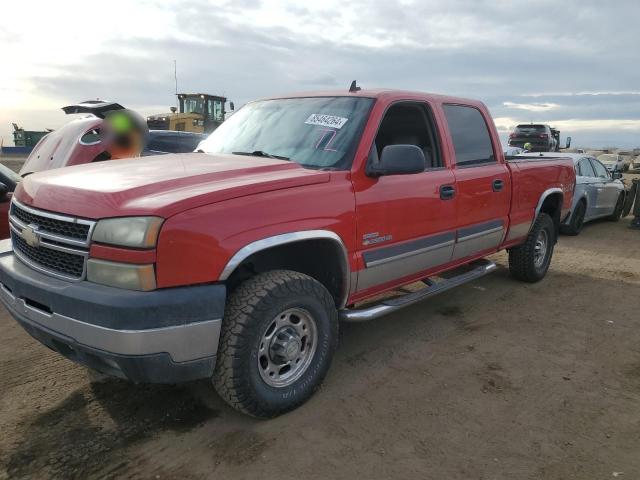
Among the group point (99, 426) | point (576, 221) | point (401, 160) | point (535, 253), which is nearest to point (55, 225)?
point (99, 426)

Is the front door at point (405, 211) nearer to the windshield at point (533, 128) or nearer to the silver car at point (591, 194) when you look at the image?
the silver car at point (591, 194)

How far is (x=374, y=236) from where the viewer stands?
3.49 meters

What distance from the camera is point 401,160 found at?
3.32 metres

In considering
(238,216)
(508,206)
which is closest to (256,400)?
(238,216)

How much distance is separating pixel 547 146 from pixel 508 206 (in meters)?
22.7

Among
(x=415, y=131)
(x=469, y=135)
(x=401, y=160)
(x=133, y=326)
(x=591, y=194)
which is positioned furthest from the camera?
(x=591, y=194)

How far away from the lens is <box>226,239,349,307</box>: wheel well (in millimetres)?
3105

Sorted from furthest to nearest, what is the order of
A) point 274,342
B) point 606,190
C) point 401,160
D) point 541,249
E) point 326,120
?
point 606,190 → point 541,249 → point 326,120 → point 401,160 → point 274,342

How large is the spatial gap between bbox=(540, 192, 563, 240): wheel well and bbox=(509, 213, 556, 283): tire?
0.57 feet

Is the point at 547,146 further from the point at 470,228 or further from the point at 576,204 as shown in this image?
the point at 470,228

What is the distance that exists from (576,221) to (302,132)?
25.6 ft

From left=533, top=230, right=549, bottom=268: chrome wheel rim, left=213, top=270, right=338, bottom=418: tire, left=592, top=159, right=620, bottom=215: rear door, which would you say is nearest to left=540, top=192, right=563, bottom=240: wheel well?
left=533, top=230, right=549, bottom=268: chrome wheel rim

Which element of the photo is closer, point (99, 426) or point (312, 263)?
point (99, 426)

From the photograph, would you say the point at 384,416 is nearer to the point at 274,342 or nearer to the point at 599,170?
the point at 274,342
